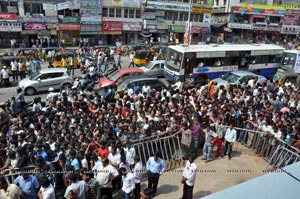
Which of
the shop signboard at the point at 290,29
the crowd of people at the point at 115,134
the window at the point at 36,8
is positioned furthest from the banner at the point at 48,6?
the shop signboard at the point at 290,29

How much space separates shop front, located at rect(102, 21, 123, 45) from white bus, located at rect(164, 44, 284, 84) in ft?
63.6

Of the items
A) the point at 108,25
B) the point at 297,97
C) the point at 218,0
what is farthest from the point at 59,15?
the point at 218,0

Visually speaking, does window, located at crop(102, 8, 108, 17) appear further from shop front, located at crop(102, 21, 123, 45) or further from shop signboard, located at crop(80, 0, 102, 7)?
shop signboard, located at crop(80, 0, 102, 7)

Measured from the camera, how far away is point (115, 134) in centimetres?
849

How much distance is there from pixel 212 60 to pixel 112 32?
70.2 feet

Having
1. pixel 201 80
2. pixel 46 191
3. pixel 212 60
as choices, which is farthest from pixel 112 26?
pixel 46 191

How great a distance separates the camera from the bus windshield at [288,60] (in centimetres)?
2130

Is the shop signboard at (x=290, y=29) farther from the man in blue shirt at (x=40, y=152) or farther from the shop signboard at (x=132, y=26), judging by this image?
the man in blue shirt at (x=40, y=152)

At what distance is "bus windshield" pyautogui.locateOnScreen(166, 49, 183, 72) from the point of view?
18231mm

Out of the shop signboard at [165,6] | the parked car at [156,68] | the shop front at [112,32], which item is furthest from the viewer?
the shop signboard at [165,6]

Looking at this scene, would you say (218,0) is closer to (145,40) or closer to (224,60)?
(145,40)

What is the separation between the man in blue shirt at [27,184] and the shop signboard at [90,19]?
3102 cm

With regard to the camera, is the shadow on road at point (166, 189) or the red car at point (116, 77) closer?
the shadow on road at point (166, 189)

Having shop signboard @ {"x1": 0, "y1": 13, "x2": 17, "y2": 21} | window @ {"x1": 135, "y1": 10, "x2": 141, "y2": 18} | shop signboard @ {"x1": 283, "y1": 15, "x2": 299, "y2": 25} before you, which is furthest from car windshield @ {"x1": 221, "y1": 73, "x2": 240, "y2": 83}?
shop signboard @ {"x1": 283, "y1": 15, "x2": 299, "y2": 25}
